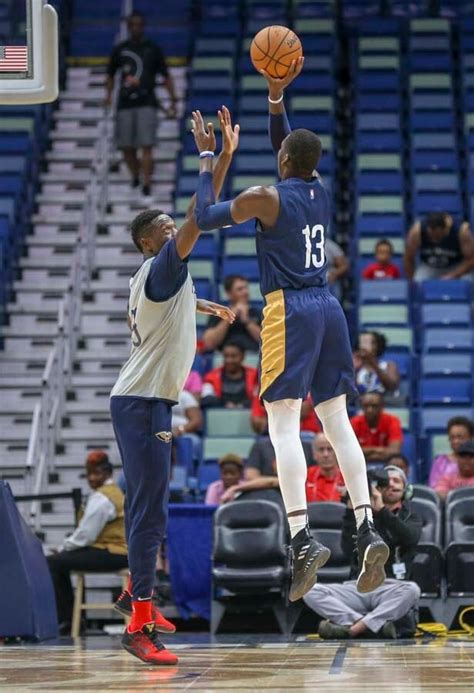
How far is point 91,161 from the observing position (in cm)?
1962

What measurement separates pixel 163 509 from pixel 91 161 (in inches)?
485

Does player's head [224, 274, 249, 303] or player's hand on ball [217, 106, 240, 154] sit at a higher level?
player's hand on ball [217, 106, 240, 154]

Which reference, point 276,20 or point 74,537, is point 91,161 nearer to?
point 276,20

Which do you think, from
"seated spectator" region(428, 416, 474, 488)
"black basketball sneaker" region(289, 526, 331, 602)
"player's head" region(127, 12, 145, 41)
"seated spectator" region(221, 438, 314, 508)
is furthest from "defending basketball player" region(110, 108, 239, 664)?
"player's head" region(127, 12, 145, 41)

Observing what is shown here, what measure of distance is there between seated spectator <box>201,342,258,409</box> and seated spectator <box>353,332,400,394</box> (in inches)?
39.9

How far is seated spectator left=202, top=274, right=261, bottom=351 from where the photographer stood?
14.7 meters

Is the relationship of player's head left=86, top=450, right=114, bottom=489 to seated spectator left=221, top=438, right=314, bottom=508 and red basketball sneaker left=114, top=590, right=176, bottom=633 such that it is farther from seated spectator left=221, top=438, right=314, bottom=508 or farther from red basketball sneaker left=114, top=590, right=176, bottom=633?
red basketball sneaker left=114, top=590, right=176, bottom=633

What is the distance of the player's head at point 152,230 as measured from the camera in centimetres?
800

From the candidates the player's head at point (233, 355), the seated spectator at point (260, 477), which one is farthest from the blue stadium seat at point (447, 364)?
the seated spectator at point (260, 477)

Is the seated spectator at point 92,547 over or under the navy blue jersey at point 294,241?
under

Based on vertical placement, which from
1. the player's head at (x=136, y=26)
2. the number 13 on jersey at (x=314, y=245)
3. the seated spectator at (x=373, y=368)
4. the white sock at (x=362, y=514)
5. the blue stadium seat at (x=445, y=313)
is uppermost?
the player's head at (x=136, y=26)

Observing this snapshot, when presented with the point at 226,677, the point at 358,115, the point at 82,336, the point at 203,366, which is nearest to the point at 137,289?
the point at 226,677

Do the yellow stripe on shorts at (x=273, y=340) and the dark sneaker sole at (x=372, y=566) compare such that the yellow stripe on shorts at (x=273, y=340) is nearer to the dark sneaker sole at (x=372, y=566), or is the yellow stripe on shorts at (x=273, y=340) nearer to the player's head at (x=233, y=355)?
the dark sneaker sole at (x=372, y=566)

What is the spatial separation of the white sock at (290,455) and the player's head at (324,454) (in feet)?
14.3
